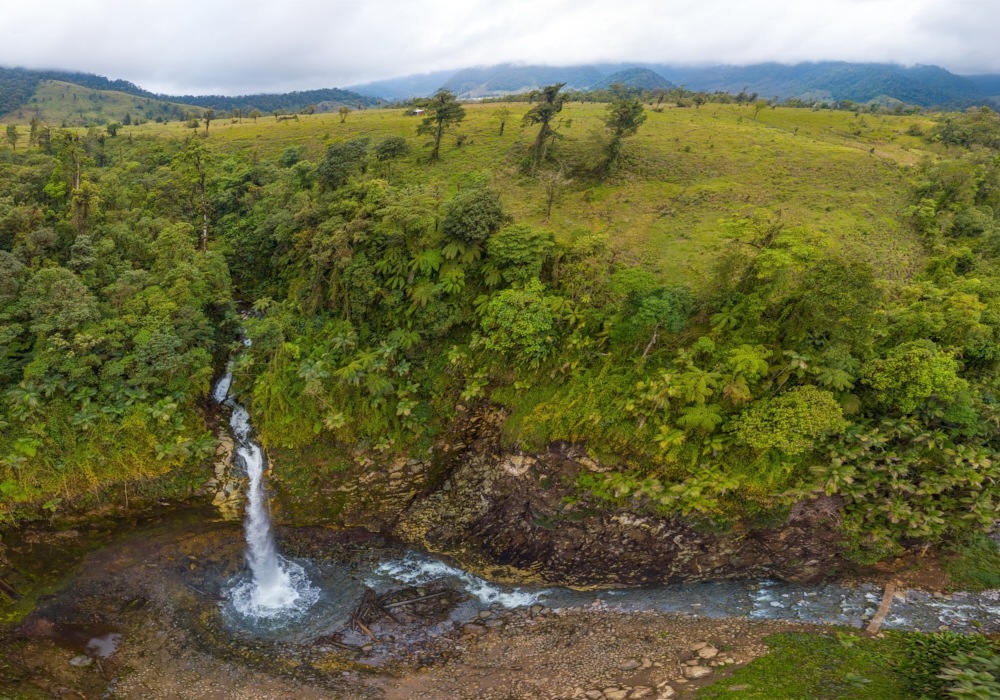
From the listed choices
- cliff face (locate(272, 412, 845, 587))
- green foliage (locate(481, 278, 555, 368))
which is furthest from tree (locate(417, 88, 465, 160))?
cliff face (locate(272, 412, 845, 587))

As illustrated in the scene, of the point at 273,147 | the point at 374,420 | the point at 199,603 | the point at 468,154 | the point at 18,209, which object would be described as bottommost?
the point at 199,603

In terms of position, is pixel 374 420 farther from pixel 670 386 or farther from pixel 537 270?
pixel 670 386

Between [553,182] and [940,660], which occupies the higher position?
[553,182]

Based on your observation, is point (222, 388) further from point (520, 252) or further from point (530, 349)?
point (520, 252)

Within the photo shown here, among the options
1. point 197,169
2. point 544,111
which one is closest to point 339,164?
point 544,111

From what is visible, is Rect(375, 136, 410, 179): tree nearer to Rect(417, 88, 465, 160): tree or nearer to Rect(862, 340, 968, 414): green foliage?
Rect(417, 88, 465, 160): tree

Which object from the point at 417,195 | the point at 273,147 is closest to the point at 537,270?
the point at 417,195
